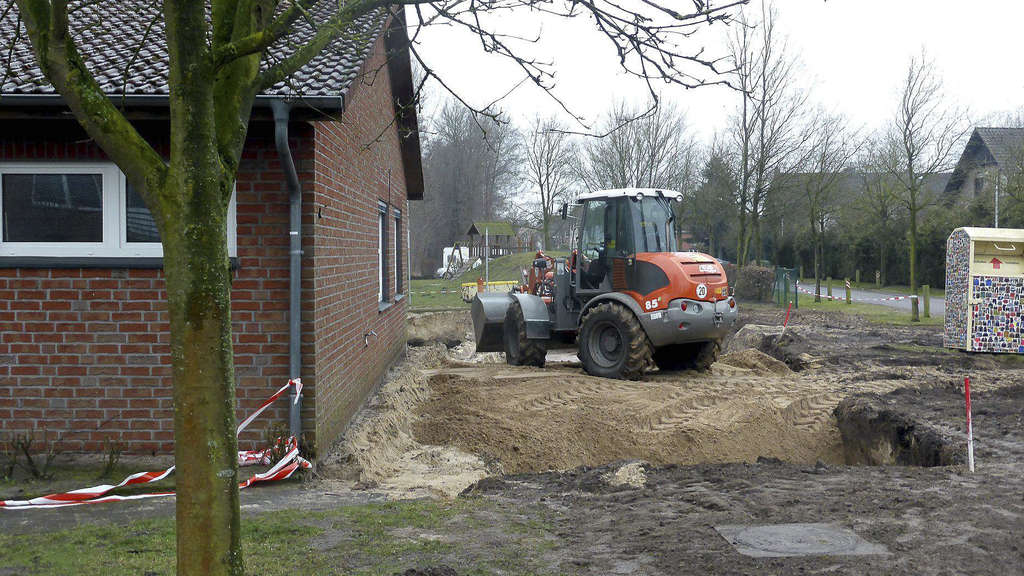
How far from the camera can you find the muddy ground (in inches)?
206

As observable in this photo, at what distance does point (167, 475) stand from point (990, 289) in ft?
43.3

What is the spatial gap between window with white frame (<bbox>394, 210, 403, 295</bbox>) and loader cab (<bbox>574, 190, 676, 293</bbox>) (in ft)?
10.4

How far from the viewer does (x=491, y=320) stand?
14836 millimetres

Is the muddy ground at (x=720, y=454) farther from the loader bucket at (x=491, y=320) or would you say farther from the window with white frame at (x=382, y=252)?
the window with white frame at (x=382, y=252)

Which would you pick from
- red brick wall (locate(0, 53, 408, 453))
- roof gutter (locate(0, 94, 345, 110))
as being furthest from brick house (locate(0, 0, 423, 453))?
roof gutter (locate(0, 94, 345, 110))

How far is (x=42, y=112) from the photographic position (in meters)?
6.82

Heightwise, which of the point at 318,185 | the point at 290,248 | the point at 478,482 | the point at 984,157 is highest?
the point at 984,157

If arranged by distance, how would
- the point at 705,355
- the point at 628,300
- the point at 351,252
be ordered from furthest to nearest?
the point at 705,355, the point at 628,300, the point at 351,252

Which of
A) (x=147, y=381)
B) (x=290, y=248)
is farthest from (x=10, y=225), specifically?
(x=290, y=248)

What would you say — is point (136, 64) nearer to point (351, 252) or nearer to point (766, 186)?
point (351, 252)

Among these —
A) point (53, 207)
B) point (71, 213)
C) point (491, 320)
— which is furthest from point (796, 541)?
point (491, 320)

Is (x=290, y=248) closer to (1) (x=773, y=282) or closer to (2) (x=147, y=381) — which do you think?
(2) (x=147, y=381)

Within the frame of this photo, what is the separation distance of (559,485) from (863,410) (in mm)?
4750

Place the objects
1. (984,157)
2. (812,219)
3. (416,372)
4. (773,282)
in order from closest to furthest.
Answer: (416,372)
(773,282)
(812,219)
(984,157)
